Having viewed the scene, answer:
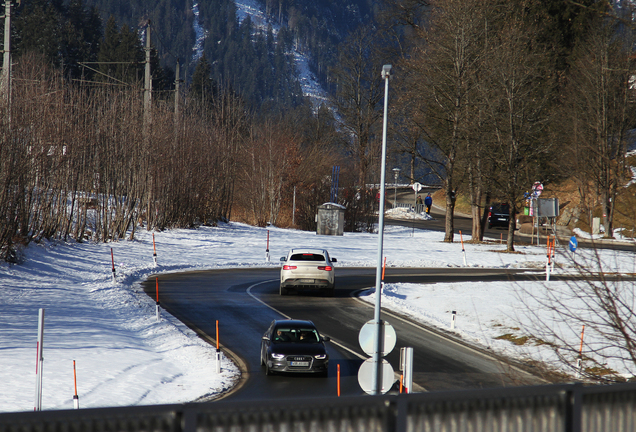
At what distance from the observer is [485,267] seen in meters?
36.0

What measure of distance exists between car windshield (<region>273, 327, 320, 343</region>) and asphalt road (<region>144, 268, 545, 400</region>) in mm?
789

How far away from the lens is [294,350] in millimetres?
13992

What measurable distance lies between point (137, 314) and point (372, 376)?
10.4 meters

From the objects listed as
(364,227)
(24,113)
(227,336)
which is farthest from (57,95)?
(364,227)

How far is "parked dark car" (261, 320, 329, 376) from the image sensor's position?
13.8 m

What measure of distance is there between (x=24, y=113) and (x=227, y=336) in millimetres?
12556

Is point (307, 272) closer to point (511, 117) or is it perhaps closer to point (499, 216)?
point (511, 117)

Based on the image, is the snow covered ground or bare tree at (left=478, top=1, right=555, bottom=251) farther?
bare tree at (left=478, top=1, right=555, bottom=251)

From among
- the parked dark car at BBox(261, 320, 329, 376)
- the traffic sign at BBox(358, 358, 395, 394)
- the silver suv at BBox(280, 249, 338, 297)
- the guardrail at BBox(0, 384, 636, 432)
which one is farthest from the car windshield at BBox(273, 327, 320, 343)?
Result: the guardrail at BBox(0, 384, 636, 432)

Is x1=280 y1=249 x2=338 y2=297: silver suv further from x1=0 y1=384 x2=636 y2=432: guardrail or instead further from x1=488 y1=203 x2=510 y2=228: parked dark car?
x1=488 y1=203 x2=510 y2=228: parked dark car

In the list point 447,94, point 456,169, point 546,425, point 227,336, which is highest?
point 447,94

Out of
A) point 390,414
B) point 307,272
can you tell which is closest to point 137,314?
point 307,272

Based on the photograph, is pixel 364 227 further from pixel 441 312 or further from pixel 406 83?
pixel 441 312

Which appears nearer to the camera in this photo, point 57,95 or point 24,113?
point 24,113
